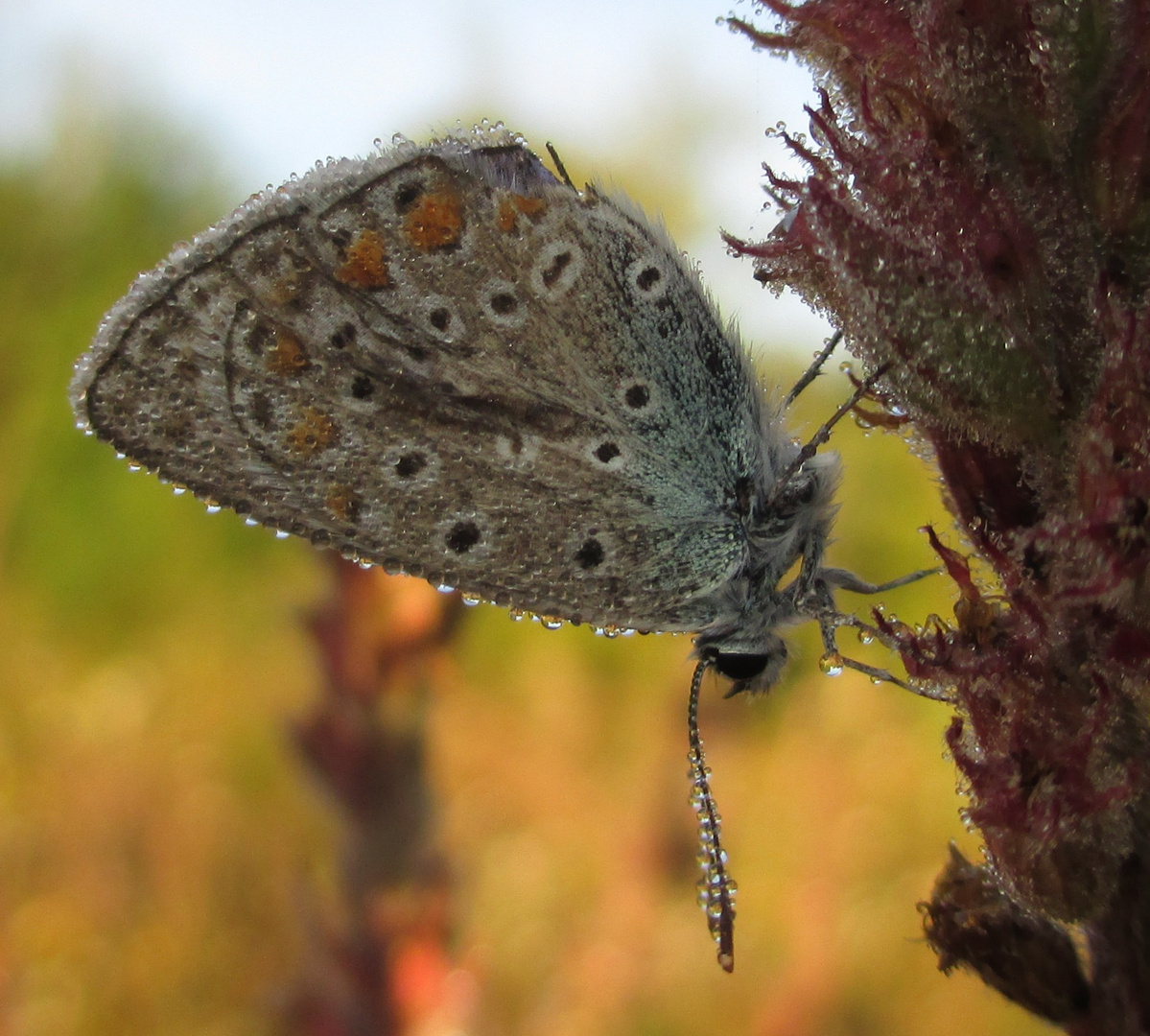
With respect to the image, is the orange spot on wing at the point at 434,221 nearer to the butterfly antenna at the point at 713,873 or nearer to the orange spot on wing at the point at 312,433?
the orange spot on wing at the point at 312,433

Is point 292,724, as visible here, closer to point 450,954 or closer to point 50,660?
point 450,954

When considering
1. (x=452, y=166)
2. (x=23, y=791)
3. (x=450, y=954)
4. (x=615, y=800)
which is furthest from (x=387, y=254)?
(x=615, y=800)

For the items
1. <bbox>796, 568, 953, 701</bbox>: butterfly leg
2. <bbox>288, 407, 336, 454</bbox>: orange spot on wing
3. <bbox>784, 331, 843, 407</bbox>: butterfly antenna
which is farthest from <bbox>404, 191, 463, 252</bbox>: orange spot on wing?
<bbox>796, 568, 953, 701</bbox>: butterfly leg

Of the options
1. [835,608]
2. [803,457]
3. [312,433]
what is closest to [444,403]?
[312,433]

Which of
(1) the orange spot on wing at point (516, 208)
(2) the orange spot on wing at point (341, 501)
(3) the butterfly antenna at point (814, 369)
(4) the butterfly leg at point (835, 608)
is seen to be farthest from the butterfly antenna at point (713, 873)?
(1) the orange spot on wing at point (516, 208)

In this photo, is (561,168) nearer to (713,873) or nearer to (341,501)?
(341,501)
